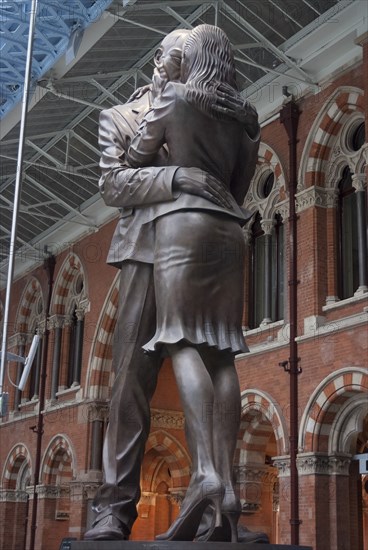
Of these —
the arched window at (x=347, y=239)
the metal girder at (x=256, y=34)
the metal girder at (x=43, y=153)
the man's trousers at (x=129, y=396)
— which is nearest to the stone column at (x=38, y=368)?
the metal girder at (x=43, y=153)

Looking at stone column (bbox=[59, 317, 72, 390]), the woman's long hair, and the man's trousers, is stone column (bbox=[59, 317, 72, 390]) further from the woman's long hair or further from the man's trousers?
the woman's long hair

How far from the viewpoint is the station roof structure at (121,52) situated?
1243 centimetres

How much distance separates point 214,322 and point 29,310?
19215 mm

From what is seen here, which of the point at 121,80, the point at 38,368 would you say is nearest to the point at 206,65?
the point at 121,80

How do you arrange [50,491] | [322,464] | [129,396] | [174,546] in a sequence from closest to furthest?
1. [174,546]
2. [129,396]
3. [322,464]
4. [50,491]

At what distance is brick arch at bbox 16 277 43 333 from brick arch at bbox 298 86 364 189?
34.1 ft

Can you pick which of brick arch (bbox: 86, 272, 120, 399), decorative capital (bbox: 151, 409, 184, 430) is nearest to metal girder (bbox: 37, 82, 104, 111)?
brick arch (bbox: 86, 272, 120, 399)

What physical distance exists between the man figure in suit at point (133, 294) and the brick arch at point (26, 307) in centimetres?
1845

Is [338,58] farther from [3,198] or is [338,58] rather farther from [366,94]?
[3,198]

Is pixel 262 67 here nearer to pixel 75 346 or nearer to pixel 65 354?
pixel 75 346

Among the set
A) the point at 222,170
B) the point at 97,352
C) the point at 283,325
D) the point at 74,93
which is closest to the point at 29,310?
the point at 97,352

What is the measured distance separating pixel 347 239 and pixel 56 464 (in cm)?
939

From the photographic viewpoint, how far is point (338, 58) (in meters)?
12.8

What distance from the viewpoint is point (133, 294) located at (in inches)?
144
